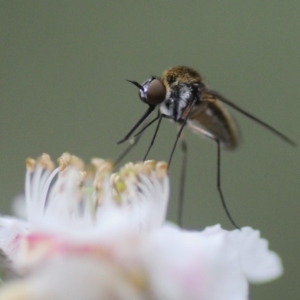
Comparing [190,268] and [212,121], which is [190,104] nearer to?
[212,121]

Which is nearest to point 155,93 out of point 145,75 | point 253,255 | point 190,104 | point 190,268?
point 190,104

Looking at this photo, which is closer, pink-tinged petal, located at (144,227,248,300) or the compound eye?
pink-tinged petal, located at (144,227,248,300)

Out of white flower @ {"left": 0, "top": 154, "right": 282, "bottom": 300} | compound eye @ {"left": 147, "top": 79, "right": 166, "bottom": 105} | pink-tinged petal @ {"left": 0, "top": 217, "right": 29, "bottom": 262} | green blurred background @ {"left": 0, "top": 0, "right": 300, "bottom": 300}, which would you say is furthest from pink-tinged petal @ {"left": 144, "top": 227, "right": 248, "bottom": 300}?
green blurred background @ {"left": 0, "top": 0, "right": 300, "bottom": 300}

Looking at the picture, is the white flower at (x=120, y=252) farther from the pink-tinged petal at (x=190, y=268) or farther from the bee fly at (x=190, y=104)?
the bee fly at (x=190, y=104)

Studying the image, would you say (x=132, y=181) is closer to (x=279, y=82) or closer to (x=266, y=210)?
(x=266, y=210)

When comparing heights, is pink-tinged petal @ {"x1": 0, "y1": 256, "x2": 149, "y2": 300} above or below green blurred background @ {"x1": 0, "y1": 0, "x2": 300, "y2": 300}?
below

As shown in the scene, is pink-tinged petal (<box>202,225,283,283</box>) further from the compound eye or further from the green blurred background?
the green blurred background

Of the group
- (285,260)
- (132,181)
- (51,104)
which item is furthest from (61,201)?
(51,104)
